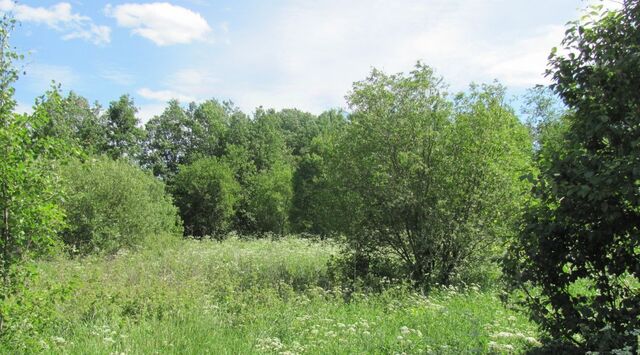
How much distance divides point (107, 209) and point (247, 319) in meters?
15.5

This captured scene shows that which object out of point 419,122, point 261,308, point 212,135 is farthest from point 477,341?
point 212,135

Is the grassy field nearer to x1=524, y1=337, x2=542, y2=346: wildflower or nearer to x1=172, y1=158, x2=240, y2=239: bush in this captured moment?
x1=524, y1=337, x2=542, y2=346: wildflower

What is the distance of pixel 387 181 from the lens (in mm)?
12117

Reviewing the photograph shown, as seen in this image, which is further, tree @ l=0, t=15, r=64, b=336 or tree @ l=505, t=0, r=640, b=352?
tree @ l=0, t=15, r=64, b=336

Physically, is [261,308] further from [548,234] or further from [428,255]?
[548,234]

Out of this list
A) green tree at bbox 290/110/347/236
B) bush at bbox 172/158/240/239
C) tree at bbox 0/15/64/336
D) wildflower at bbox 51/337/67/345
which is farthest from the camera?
bush at bbox 172/158/240/239

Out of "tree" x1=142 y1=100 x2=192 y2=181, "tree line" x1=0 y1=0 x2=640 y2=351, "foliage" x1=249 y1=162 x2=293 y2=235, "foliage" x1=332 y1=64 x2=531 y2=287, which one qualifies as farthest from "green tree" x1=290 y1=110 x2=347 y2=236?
"tree" x1=142 y1=100 x2=192 y2=181

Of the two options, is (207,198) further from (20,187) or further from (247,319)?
(20,187)

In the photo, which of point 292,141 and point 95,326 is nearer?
point 95,326

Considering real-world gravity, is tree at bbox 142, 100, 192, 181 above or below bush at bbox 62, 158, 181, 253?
above

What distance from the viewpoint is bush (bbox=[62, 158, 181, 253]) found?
2044cm

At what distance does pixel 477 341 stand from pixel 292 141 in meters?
59.4

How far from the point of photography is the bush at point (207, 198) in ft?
130

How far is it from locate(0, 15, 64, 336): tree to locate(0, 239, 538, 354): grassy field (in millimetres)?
423
